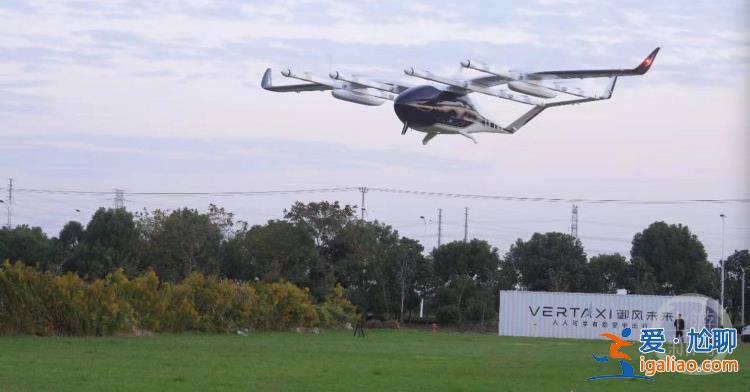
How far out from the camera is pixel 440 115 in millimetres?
27547

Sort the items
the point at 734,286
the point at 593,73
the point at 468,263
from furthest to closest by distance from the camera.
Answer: the point at 734,286
the point at 468,263
the point at 593,73

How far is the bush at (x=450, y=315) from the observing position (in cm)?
6712

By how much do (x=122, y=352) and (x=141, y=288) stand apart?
13312 mm

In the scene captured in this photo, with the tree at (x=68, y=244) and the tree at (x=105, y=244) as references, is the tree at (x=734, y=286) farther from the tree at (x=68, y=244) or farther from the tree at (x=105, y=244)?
the tree at (x=68, y=244)

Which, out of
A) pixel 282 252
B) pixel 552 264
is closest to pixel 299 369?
pixel 282 252

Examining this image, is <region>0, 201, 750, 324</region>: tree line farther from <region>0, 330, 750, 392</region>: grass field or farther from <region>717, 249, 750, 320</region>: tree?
<region>0, 330, 750, 392</region>: grass field

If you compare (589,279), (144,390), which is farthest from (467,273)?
(144,390)

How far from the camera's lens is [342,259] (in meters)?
69.9

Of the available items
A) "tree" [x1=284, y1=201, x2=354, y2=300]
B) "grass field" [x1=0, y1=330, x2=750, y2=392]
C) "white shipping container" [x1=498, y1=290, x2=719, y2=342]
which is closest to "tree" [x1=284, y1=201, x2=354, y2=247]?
"tree" [x1=284, y1=201, x2=354, y2=300]

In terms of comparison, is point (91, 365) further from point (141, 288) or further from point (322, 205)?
point (322, 205)

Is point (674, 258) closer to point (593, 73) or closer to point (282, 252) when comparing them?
point (282, 252)

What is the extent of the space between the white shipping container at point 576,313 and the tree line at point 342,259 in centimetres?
1072

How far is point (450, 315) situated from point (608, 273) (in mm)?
15113

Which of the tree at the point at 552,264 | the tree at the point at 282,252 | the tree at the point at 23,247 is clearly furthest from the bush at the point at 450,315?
the tree at the point at 23,247
